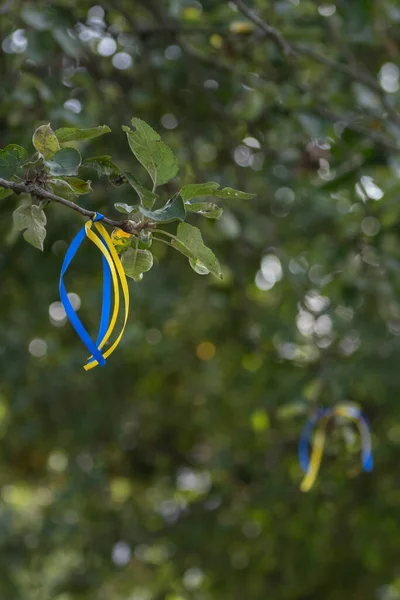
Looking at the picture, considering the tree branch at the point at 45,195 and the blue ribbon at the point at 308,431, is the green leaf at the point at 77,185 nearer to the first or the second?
the tree branch at the point at 45,195

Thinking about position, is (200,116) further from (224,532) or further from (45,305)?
(224,532)

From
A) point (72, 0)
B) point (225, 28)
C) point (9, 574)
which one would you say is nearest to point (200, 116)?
point (225, 28)

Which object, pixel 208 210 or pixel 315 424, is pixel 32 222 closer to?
pixel 208 210

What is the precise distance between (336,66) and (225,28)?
0.25 metres

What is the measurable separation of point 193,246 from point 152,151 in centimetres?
10

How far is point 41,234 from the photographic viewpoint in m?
0.75

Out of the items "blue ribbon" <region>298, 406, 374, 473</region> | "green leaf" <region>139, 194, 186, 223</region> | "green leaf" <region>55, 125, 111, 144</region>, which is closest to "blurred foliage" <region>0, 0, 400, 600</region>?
"blue ribbon" <region>298, 406, 374, 473</region>

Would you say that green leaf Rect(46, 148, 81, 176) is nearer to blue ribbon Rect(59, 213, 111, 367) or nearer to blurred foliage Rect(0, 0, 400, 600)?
blue ribbon Rect(59, 213, 111, 367)

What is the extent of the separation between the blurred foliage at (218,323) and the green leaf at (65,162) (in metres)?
0.54

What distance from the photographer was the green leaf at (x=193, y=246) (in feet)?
2.37

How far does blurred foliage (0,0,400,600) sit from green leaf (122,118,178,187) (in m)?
0.55

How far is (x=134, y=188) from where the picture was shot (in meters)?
0.74

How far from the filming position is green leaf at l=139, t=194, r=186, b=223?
0.69 m

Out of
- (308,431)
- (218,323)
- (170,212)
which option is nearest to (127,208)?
(170,212)
